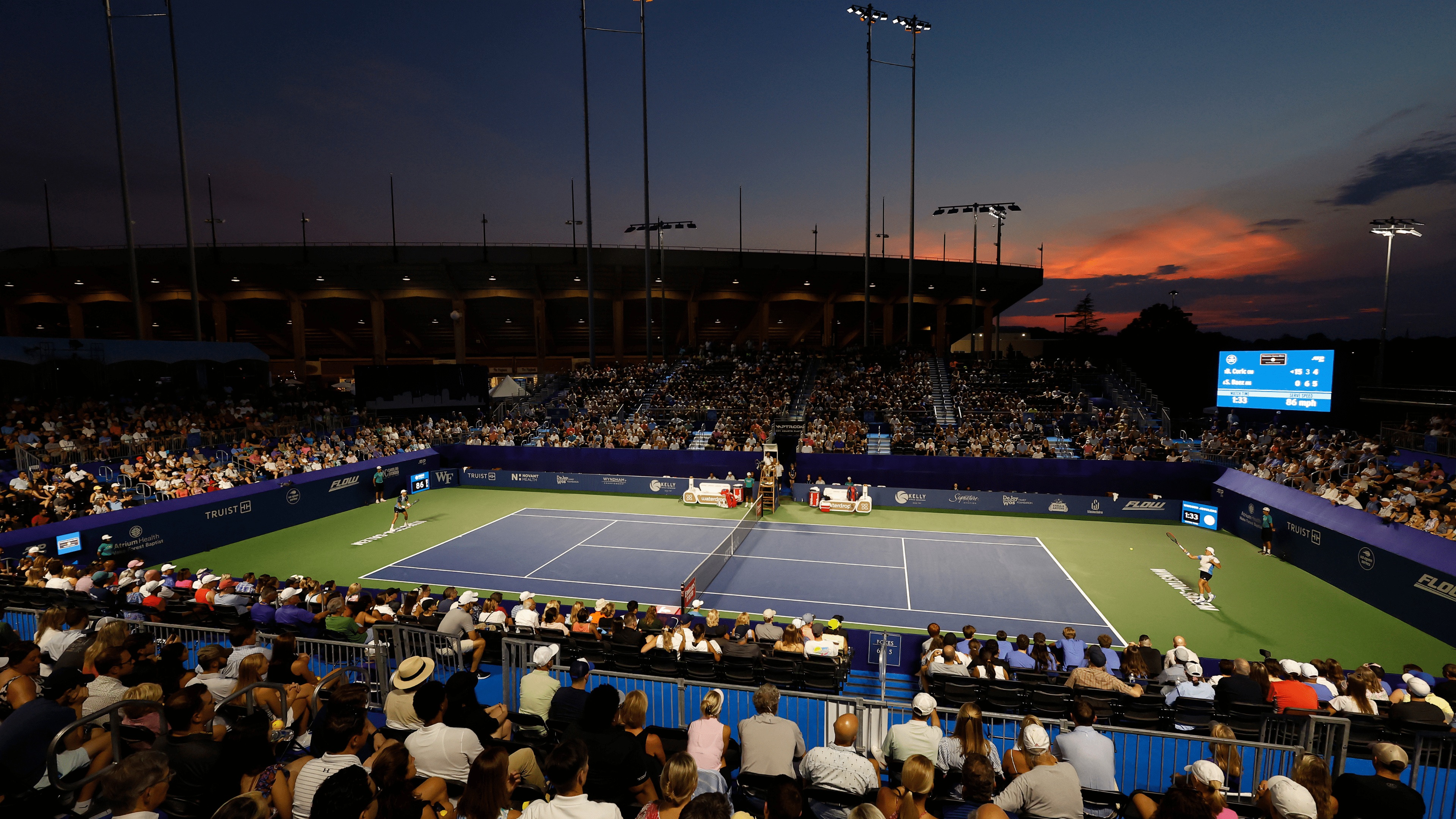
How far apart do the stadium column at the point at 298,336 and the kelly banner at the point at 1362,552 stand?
56218mm

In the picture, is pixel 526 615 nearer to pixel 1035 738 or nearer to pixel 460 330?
pixel 1035 738

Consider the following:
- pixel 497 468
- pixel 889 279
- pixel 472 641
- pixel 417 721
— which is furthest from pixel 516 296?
pixel 417 721

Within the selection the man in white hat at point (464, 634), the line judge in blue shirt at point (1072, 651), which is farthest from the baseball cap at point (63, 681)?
the line judge in blue shirt at point (1072, 651)

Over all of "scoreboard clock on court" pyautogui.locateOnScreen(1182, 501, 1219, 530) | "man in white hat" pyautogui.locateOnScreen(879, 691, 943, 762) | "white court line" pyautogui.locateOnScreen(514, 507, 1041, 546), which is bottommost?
"white court line" pyautogui.locateOnScreen(514, 507, 1041, 546)

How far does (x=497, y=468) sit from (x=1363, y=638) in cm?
2949

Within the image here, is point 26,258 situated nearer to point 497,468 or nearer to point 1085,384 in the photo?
point 497,468

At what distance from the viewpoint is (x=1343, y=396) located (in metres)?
23.1

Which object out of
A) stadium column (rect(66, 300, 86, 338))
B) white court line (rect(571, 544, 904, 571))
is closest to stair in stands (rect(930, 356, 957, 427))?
white court line (rect(571, 544, 904, 571))

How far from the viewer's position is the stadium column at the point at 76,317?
159ft

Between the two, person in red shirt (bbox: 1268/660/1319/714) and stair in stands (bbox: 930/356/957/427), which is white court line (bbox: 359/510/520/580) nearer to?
person in red shirt (bbox: 1268/660/1319/714)

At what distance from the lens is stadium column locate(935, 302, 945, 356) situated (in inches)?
2291

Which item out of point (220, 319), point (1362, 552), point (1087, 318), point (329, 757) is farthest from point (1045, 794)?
point (1087, 318)

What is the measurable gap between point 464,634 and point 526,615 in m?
1.98

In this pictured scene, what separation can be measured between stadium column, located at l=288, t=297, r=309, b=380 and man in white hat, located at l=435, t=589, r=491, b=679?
4728 cm
